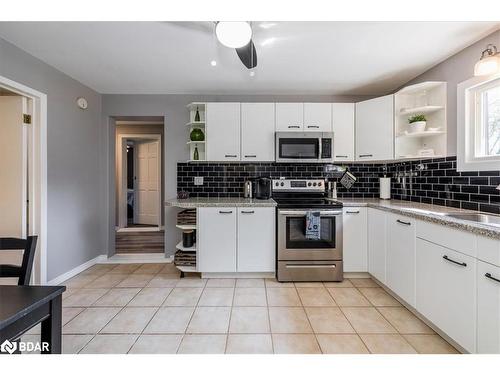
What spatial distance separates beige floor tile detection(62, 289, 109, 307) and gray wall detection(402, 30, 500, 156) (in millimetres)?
3572

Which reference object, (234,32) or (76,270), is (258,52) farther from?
(76,270)

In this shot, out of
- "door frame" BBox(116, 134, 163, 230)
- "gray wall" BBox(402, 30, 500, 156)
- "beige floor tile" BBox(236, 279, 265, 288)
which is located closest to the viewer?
"gray wall" BBox(402, 30, 500, 156)

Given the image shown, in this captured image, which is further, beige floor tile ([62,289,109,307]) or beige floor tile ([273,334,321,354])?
beige floor tile ([62,289,109,307])

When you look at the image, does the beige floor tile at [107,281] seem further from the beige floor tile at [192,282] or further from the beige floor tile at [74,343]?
the beige floor tile at [74,343]

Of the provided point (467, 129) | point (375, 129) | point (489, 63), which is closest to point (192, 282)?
point (375, 129)

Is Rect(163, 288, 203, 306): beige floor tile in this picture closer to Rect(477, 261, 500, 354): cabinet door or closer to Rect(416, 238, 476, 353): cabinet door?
Rect(416, 238, 476, 353): cabinet door

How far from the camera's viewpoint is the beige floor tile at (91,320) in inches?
71.9

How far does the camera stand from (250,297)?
236cm

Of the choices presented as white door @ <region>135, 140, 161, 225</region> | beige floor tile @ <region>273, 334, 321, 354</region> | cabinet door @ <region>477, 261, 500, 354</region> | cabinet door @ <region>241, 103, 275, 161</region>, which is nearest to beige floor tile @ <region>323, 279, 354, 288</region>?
beige floor tile @ <region>273, 334, 321, 354</region>

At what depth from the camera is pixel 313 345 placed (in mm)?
1656

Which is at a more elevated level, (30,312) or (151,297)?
(30,312)

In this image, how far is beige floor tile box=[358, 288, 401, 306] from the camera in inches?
88.4

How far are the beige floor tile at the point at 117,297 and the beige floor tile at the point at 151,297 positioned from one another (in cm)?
6

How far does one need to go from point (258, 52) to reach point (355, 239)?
2.13m
